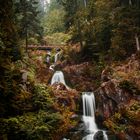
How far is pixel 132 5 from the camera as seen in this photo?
31219mm

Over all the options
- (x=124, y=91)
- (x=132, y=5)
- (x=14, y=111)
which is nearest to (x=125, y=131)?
(x=124, y=91)

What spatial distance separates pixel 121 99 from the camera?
81.2 feet

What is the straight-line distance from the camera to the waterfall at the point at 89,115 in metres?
24.7

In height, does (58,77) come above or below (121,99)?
above

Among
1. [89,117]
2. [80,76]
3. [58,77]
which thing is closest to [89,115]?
[89,117]

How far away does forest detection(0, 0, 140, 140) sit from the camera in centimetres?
1722

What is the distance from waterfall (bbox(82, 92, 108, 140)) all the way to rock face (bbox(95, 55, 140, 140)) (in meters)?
0.53

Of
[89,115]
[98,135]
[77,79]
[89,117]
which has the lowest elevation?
[98,135]

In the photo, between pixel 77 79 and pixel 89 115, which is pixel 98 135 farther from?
pixel 77 79

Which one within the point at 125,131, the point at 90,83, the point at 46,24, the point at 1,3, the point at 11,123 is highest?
the point at 46,24

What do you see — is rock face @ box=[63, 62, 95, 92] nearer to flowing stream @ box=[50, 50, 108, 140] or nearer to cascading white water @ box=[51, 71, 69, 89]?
cascading white water @ box=[51, 71, 69, 89]

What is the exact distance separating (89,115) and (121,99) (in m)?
3.83

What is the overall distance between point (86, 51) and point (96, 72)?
4.58 m

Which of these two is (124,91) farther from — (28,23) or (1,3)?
(28,23)
